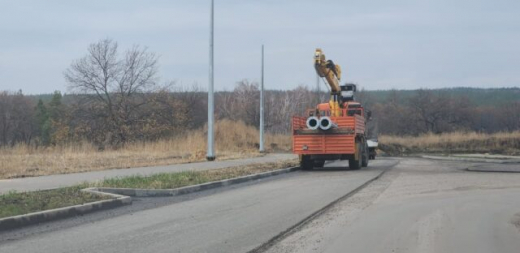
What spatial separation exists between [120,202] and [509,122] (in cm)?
11113

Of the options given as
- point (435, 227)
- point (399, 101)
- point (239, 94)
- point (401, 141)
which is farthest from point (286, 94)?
point (435, 227)

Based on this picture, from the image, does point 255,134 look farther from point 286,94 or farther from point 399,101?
point 399,101

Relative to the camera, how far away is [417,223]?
9633 millimetres

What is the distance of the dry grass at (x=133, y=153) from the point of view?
20.2 metres

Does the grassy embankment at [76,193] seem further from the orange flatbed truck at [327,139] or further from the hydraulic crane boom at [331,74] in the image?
the hydraulic crane boom at [331,74]

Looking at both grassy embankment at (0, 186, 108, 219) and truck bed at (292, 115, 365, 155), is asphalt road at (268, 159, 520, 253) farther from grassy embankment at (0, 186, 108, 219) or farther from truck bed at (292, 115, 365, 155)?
truck bed at (292, 115, 365, 155)

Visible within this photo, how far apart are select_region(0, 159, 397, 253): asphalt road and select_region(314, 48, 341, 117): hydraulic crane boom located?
1375 centimetres

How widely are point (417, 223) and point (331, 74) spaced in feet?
62.5

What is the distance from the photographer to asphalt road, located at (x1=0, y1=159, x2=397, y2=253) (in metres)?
7.50

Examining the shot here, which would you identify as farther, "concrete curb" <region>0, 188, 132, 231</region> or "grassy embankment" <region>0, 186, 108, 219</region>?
"grassy embankment" <region>0, 186, 108, 219</region>

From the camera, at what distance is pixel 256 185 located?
16.6 m

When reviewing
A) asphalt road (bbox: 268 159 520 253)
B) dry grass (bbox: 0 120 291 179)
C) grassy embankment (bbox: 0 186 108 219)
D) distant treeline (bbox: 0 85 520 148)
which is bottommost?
asphalt road (bbox: 268 159 520 253)

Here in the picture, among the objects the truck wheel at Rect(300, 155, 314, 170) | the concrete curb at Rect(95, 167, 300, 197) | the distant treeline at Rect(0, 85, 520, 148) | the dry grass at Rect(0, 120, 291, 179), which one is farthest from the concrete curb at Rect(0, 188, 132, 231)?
the distant treeline at Rect(0, 85, 520, 148)

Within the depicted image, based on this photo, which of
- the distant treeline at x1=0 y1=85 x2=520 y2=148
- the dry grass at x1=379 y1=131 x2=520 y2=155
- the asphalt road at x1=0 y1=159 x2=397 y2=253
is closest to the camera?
the asphalt road at x1=0 y1=159 x2=397 y2=253
